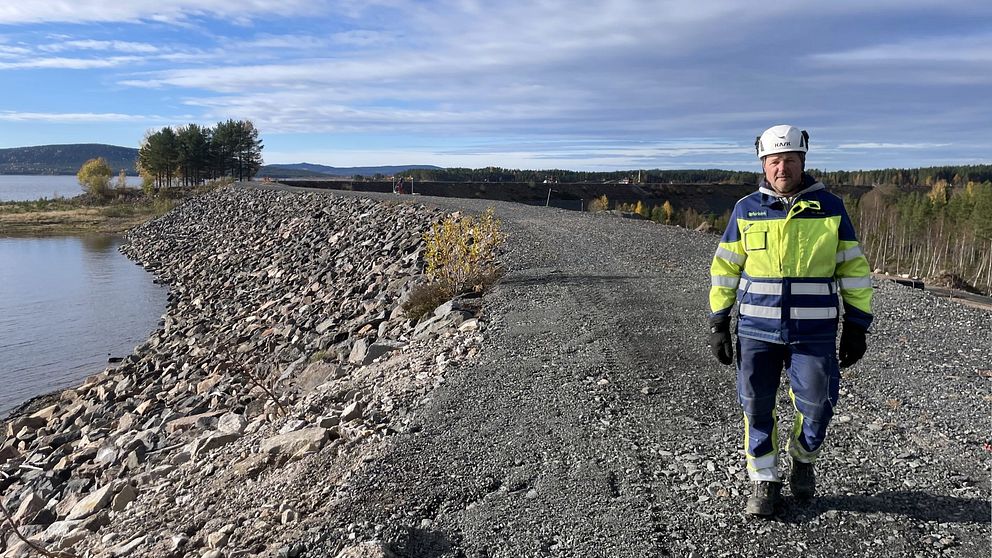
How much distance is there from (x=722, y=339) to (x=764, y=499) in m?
0.88

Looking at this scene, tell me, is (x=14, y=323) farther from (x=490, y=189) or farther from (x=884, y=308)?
(x=490, y=189)

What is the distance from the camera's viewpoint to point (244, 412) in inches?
351

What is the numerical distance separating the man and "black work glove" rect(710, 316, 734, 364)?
0.08m

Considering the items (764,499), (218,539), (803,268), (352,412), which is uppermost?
(803,268)

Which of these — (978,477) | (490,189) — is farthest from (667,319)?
(490,189)

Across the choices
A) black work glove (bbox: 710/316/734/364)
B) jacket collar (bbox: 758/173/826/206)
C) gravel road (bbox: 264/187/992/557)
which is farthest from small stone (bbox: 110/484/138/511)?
jacket collar (bbox: 758/173/826/206)

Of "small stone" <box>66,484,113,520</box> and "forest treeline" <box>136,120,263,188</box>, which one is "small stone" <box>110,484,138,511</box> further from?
"forest treeline" <box>136,120,263,188</box>

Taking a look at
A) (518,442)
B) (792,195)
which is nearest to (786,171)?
(792,195)

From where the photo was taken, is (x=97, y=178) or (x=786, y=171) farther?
(x=97, y=178)

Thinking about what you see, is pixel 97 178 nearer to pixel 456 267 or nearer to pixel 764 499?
pixel 456 267

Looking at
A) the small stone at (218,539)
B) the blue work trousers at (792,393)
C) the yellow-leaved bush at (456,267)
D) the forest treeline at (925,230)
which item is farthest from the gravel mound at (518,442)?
the forest treeline at (925,230)

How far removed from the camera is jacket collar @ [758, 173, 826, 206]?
3789mm

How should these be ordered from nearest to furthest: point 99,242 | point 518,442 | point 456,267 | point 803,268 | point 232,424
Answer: point 803,268 → point 518,442 → point 232,424 → point 456,267 → point 99,242

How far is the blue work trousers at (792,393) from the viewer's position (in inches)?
148
